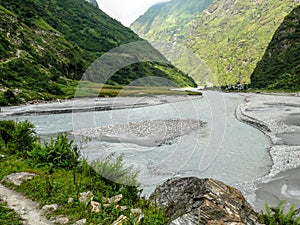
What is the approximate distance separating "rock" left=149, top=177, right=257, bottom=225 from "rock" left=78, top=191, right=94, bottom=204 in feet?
8.03

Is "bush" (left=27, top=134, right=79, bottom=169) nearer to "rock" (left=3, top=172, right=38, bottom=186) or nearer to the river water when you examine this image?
the river water

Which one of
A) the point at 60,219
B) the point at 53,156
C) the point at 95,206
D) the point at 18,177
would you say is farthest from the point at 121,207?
the point at 53,156

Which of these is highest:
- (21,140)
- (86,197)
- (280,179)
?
(21,140)

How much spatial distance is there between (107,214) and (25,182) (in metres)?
4.82

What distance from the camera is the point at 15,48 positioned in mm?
107250

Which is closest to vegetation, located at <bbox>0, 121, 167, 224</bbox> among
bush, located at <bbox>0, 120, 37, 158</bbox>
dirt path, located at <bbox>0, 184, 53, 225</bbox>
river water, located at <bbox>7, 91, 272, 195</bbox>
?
bush, located at <bbox>0, 120, 37, 158</bbox>

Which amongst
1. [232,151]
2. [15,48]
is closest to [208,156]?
[232,151]

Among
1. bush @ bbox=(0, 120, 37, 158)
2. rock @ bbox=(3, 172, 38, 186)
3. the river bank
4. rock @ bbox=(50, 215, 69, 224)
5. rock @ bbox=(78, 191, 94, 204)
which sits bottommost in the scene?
the river bank

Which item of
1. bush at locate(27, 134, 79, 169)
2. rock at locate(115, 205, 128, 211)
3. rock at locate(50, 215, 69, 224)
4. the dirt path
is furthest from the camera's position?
bush at locate(27, 134, 79, 169)

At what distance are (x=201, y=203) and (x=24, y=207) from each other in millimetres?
6142

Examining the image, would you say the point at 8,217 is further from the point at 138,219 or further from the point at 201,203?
the point at 201,203

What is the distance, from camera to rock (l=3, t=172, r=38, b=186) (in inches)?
485

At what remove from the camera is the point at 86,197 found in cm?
1048

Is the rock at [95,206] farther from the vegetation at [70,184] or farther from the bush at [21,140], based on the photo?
the bush at [21,140]
